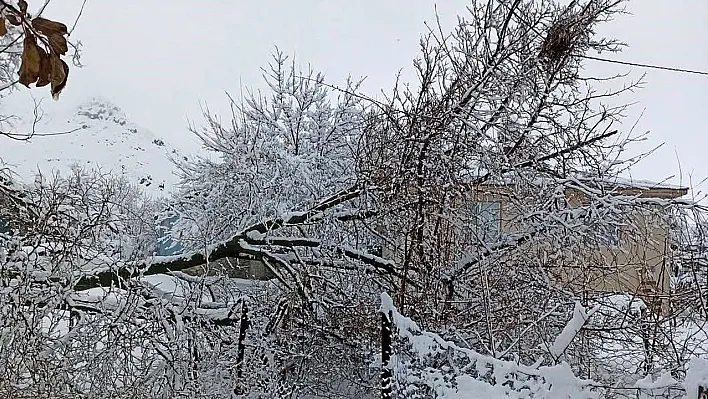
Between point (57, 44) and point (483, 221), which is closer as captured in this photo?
point (57, 44)

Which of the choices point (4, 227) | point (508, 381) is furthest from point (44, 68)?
point (4, 227)

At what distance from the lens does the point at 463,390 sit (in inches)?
118

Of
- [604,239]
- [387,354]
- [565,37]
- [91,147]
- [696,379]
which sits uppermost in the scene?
[91,147]

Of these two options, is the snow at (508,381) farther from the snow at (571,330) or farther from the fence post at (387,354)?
the fence post at (387,354)

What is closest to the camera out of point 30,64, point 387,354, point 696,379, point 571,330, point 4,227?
point 30,64

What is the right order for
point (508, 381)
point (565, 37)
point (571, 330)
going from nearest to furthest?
1. point (508, 381)
2. point (571, 330)
3. point (565, 37)

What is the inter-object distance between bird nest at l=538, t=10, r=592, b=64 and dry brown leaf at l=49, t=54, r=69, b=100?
16.9ft

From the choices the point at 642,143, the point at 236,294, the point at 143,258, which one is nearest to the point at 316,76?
the point at 236,294

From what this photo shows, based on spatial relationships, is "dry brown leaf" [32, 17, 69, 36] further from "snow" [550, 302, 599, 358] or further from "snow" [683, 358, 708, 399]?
"snow" [550, 302, 599, 358]

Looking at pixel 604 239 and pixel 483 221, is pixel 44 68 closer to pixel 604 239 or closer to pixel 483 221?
pixel 483 221

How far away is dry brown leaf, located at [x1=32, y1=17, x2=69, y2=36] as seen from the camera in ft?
2.57

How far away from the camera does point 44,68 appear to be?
0.76m

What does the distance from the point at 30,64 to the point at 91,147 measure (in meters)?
13.8

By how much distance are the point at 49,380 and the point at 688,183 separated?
4944 millimetres
